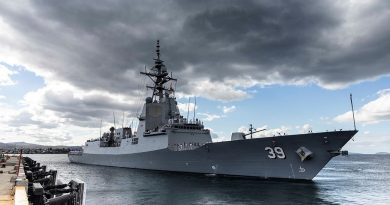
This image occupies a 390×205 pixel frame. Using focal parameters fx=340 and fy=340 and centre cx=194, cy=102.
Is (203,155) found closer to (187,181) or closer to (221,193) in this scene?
(187,181)

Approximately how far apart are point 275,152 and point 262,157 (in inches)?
48.0

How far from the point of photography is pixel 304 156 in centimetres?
2133

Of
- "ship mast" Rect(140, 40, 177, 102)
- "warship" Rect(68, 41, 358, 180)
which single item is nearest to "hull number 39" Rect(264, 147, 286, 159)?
"warship" Rect(68, 41, 358, 180)

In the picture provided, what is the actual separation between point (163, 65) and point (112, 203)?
25626mm

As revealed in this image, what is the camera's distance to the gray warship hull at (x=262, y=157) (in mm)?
21078

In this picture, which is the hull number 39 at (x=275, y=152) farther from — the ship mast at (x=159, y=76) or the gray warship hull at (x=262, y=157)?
the ship mast at (x=159, y=76)

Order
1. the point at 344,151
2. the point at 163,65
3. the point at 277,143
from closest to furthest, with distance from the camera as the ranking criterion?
the point at 344,151 → the point at 277,143 → the point at 163,65

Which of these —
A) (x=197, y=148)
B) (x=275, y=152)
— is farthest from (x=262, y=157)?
(x=197, y=148)

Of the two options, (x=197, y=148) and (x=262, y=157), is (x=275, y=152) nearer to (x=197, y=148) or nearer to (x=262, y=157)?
(x=262, y=157)

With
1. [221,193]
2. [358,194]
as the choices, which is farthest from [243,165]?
[358,194]

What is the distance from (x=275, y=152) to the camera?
2250 cm

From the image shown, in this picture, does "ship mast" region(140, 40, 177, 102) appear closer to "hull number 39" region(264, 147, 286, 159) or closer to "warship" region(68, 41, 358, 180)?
"warship" region(68, 41, 358, 180)

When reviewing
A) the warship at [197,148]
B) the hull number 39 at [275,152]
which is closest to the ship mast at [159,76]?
the warship at [197,148]

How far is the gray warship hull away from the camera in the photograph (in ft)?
69.2
